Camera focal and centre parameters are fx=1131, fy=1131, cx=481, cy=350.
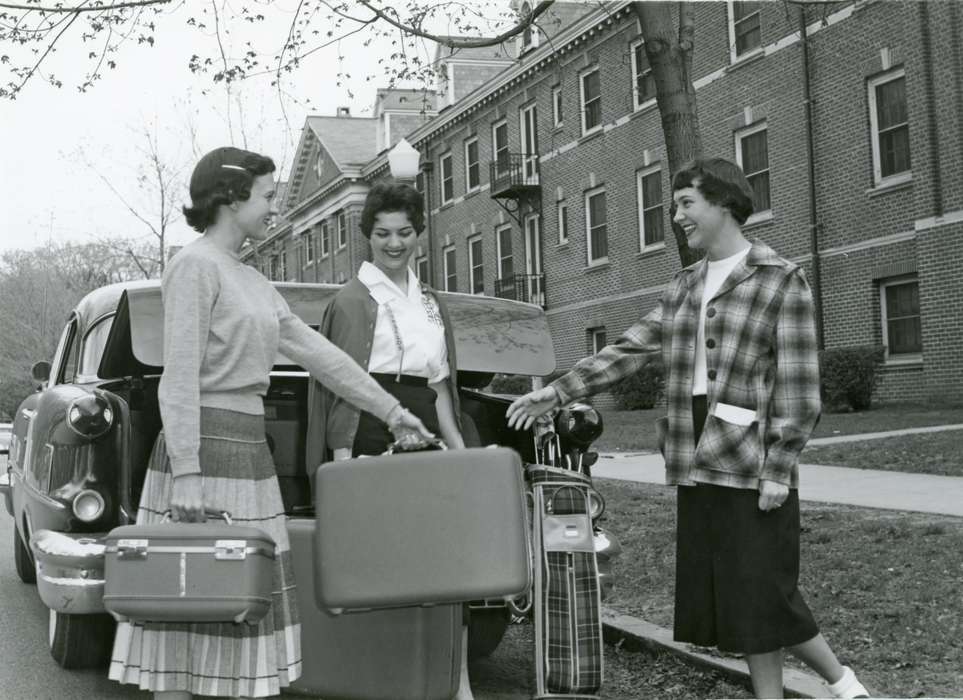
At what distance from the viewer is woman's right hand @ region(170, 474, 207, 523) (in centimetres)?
323

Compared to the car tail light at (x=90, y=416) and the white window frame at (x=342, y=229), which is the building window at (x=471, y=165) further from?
the car tail light at (x=90, y=416)

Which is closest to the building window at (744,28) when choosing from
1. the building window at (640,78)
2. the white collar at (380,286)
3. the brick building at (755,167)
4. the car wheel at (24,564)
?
the brick building at (755,167)

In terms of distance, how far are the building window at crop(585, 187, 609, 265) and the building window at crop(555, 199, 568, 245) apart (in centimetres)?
127

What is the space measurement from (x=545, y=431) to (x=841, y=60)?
1717 centimetres

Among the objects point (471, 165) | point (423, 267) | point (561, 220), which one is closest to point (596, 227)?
point (561, 220)

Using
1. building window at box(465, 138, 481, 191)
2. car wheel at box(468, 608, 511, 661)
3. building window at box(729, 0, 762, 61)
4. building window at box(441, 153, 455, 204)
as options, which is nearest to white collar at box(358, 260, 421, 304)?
car wheel at box(468, 608, 511, 661)

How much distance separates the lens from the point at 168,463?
3711 millimetres

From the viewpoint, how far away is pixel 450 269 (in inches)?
1444

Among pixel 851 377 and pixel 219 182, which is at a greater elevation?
pixel 219 182

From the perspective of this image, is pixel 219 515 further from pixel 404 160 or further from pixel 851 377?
Result: pixel 851 377

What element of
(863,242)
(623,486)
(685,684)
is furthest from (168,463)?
(863,242)

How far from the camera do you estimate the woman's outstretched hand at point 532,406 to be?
168 inches

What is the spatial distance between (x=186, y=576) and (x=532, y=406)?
5.19 feet

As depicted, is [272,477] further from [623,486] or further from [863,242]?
→ [863,242]
